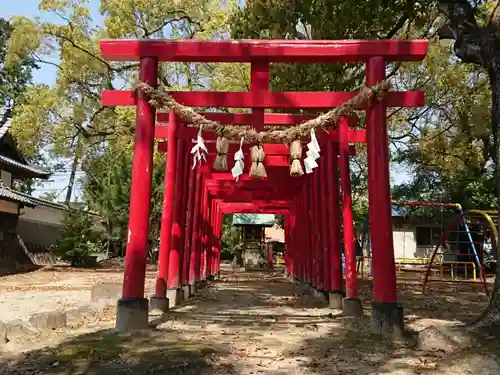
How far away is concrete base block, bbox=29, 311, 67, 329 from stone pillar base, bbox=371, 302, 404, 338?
3932mm

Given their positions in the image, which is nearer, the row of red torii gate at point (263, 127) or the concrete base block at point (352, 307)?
the row of red torii gate at point (263, 127)

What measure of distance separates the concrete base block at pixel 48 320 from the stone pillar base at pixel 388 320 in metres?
3.93

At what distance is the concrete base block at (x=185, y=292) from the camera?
10211 millimetres

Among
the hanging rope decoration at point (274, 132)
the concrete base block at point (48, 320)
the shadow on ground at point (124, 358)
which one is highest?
the hanging rope decoration at point (274, 132)

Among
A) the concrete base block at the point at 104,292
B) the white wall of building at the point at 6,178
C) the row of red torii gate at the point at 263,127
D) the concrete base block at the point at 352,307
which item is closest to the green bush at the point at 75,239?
the white wall of building at the point at 6,178

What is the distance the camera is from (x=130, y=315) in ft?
19.9

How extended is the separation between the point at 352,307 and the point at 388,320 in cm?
188

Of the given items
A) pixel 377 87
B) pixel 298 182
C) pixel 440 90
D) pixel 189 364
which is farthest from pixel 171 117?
pixel 440 90

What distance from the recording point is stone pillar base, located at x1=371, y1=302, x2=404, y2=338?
19.3 feet

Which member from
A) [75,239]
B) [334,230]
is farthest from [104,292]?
[75,239]

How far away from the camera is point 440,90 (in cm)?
1883

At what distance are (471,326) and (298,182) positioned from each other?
8.54 metres

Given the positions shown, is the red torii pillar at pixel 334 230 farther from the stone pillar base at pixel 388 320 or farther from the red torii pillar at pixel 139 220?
the red torii pillar at pixel 139 220

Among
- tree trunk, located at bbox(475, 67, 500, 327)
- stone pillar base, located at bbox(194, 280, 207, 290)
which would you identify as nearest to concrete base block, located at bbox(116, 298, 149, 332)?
tree trunk, located at bbox(475, 67, 500, 327)
